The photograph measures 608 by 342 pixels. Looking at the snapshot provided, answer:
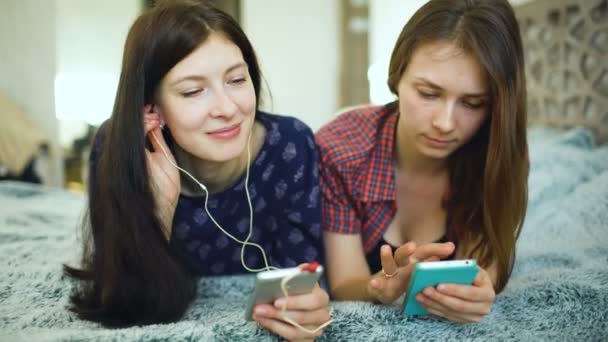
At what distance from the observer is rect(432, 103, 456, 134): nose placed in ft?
3.15

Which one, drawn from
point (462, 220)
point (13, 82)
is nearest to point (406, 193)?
point (462, 220)

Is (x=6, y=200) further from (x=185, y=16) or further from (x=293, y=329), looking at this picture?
(x=293, y=329)

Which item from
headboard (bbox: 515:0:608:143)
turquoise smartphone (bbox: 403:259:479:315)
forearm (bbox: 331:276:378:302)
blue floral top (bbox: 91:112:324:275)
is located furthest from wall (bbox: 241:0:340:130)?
turquoise smartphone (bbox: 403:259:479:315)

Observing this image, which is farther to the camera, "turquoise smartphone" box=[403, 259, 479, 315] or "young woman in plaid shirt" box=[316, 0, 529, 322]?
"young woman in plaid shirt" box=[316, 0, 529, 322]

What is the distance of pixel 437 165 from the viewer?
1.19 meters

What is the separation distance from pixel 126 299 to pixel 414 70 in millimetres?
708

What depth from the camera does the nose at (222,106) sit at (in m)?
0.92

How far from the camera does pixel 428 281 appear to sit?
0.74 meters

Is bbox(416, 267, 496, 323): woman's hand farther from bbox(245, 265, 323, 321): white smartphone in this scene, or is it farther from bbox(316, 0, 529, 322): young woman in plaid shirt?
bbox(245, 265, 323, 321): white smartphone

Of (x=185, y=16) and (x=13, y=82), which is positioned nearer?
(x=185, y=16)

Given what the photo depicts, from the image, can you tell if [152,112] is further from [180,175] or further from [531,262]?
[531,262]

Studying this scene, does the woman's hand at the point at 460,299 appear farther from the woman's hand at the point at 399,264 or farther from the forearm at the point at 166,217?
the forearm at the point at 166,217

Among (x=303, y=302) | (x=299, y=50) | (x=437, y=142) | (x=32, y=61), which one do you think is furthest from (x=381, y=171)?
(x=299, y=50)

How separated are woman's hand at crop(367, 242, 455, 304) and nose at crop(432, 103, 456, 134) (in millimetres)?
258
